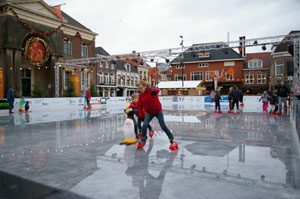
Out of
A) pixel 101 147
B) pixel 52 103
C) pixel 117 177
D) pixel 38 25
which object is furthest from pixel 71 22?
pixel 117 177

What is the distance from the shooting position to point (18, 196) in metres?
2.83

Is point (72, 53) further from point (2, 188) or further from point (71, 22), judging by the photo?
point (2, 188)

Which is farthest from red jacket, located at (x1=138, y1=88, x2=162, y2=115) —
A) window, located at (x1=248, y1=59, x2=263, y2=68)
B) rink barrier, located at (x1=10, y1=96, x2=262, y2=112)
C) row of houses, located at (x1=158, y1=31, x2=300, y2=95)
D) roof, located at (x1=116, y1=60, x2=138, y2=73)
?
window, located at (x1=248, y1=59, x2=263, y2=68)

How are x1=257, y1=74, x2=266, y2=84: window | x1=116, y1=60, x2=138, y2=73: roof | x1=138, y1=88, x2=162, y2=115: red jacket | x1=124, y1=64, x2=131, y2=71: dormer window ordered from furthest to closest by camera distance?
x1=124, y1=64, x2=131, y2=71: dormer window
x1=116, y1=60, x2=138, y2=73: roof
x1=257, y1=74, x2=266, y2=84: window
x1=138, y1=88, x2=162, y2=115: red jacket

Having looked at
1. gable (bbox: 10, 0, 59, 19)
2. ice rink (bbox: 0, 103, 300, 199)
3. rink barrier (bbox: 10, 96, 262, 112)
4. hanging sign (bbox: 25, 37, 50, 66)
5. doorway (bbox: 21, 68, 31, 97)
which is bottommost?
ice rink (bbox: 0, 103, 300, 199)

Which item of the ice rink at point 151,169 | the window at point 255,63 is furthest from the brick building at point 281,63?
the ice rink at point 151,169

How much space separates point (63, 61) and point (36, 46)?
3.87 m

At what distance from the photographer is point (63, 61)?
99.2 feet

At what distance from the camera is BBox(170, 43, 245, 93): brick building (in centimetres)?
4538

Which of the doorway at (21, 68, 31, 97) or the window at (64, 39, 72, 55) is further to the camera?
the window at (64, 39, 72, 55)

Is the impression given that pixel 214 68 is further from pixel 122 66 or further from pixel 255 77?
pixel 122 66

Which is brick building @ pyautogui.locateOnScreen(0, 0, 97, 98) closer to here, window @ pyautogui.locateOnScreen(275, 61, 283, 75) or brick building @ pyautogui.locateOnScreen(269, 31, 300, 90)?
brick building @ pyautogui.locateOnScreen(269, 31, 300, 90)

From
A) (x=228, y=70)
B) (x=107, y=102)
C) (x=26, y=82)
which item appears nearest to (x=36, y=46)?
(x=26, y=82)

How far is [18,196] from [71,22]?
1369 inches
